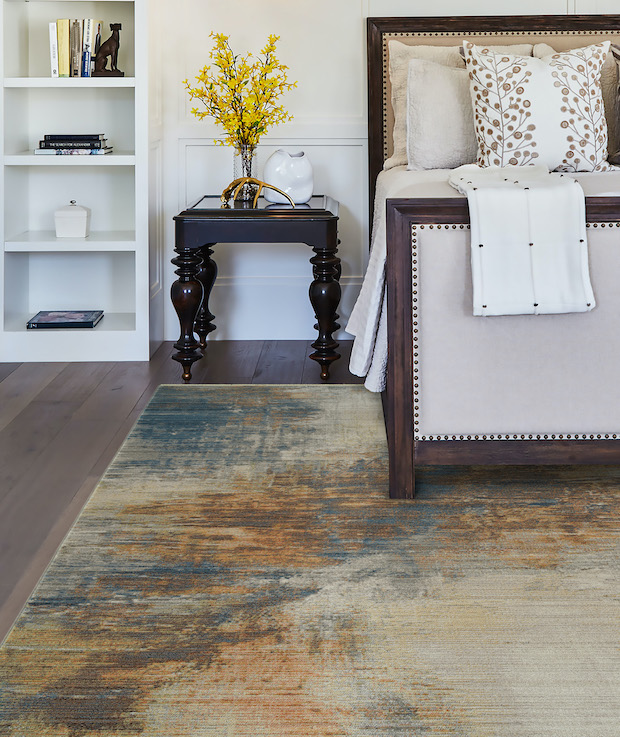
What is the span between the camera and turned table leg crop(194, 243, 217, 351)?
3883mm

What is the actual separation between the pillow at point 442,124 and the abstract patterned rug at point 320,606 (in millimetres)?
1308

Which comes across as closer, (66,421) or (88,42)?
(66,421)

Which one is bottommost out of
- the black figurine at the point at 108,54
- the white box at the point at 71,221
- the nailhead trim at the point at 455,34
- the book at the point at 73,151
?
the white box at the point at 71,221

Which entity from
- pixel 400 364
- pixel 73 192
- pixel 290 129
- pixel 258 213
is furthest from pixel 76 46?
pixel 400 364

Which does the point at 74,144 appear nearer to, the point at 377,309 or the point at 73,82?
the point at 73,82

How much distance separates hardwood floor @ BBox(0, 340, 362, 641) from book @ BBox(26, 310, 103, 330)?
18 centimetres

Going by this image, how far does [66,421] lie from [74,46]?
1673mm

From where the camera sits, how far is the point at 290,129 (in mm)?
4012

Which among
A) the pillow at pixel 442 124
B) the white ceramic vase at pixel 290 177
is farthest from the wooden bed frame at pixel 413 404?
the white ceramic vase at pixel 290 177

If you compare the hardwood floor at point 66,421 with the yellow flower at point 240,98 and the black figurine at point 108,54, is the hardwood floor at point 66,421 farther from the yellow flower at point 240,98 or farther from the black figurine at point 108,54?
the black figurine at point 108,54

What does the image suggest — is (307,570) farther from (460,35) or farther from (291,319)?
(460,35)

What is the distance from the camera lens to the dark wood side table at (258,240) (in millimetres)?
3340

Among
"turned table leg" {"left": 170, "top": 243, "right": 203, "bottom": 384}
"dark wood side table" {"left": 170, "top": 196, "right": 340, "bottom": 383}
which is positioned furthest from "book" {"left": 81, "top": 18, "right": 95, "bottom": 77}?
"turned table leg" {"left": 170, "top": 243, "right": 203, "bottom": 384}

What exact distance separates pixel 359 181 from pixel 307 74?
52 cm
